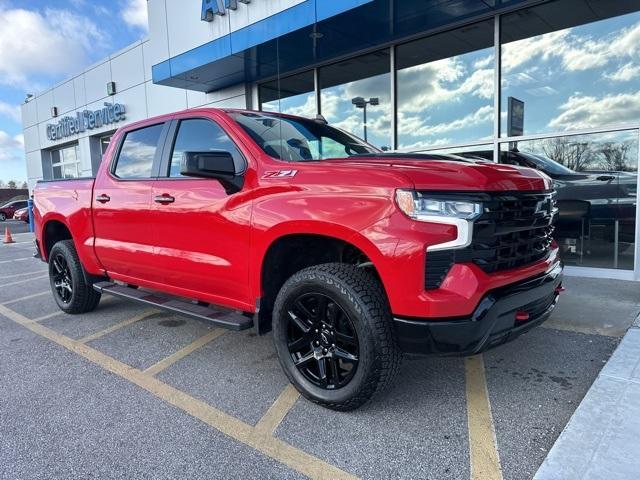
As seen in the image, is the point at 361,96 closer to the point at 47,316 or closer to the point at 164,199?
the point at 164,199

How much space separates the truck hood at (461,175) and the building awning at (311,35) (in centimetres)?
361

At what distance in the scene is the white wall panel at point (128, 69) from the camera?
14.8m

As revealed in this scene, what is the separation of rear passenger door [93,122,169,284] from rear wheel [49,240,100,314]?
0.63 meters

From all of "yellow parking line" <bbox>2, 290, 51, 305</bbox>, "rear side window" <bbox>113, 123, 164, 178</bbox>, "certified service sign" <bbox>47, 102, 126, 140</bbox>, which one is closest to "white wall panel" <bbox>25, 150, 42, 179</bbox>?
"certified service sign" <bbox>47, 102, 126, 140</bbox>

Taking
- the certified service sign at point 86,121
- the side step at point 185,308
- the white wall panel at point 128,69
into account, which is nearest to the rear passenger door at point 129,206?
the side step at point 185,308

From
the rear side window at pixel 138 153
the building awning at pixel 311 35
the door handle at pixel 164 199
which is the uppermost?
the building awning at pixel 311 35

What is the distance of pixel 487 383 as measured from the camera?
10.6 ft

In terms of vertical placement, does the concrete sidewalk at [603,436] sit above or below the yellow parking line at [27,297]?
above

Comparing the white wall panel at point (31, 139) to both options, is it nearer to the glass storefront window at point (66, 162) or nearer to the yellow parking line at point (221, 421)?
the glass storefront window at point (66, 162)

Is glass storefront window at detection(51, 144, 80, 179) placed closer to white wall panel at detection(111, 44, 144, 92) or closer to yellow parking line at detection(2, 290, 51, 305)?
white wall panel at detection(111, 44, 144, 92)

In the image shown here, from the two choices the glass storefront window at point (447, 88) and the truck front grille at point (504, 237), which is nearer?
the truck front grille at point (504, 237)

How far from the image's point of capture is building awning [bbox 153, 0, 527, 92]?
677 centimetres

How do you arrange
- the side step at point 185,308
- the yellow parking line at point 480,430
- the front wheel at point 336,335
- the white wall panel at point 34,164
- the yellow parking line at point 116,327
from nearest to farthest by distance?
1. the yellow parking line at point 480,430
2. the front wheel at point 336,335
3. the side step at point 185,308
4. the yellow parking line at point 116,327
5. the white wall panel at point 34,164

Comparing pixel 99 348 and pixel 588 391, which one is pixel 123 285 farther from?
pixel 588 391
